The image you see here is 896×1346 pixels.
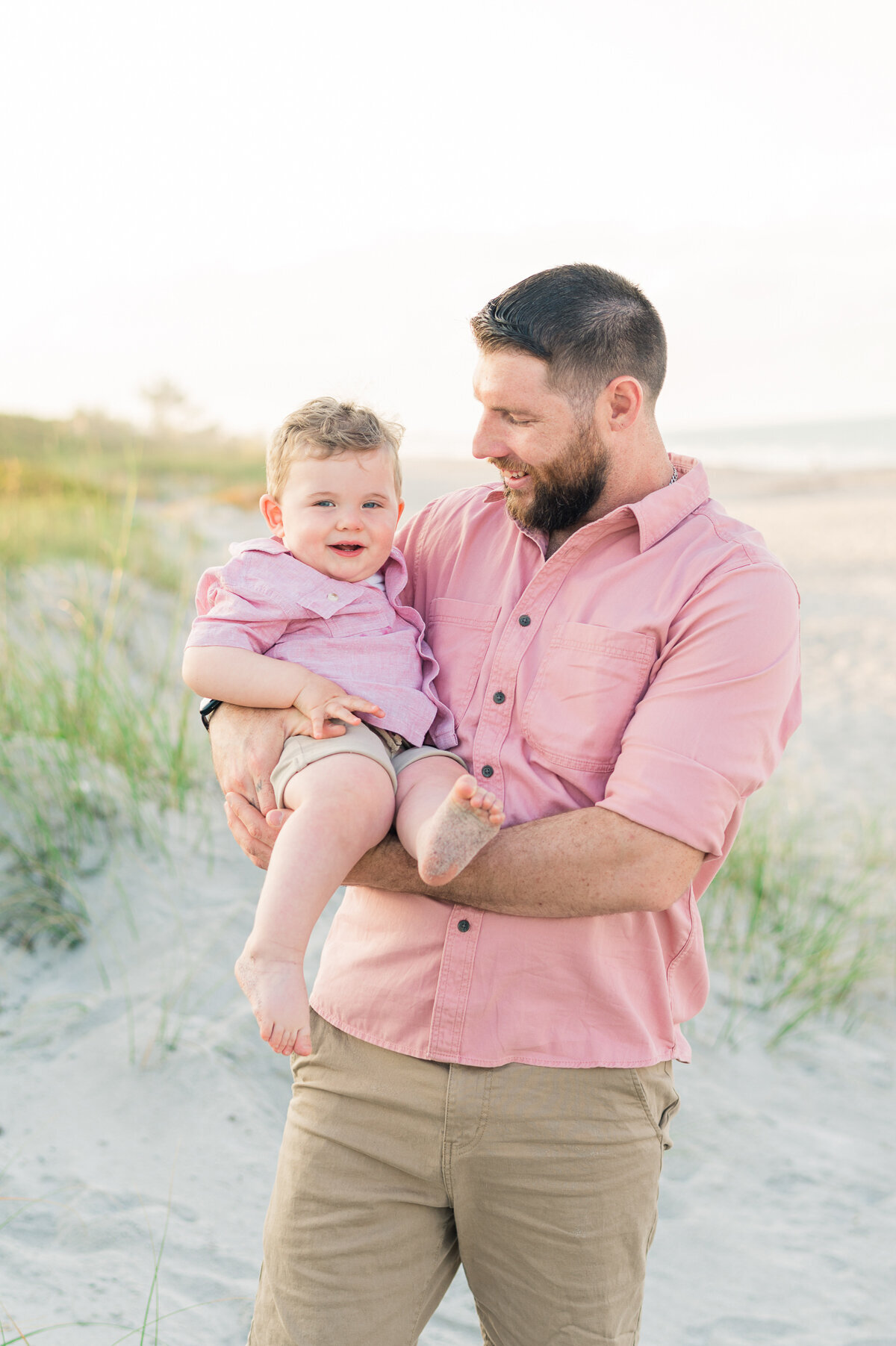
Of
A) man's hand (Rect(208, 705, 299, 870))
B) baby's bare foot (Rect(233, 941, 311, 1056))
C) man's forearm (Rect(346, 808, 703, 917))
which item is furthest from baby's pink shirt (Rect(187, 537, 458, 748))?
baby's bare foot (Rect(233, 941, 311, 1056))

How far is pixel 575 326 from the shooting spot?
6.18 ft

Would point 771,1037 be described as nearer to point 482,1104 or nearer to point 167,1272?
point 167,1272

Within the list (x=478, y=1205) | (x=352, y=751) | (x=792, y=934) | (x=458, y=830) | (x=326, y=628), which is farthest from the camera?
(x=792, y=934)

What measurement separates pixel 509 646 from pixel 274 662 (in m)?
0.46

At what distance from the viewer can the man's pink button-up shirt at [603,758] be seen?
5.41ft

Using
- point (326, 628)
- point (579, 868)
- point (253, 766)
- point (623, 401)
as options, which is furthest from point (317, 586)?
point (579, 868)

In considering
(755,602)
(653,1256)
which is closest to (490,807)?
(755,602)

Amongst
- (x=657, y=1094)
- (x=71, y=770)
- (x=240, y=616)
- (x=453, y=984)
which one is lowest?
(x=71, y=770)

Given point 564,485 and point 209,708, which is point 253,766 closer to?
point 209,708

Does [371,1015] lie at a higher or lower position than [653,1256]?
higher

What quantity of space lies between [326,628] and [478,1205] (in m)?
1.07

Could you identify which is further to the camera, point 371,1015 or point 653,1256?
point 653,1256

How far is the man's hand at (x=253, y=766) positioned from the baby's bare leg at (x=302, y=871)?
122 mm

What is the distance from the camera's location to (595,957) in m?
1.72
